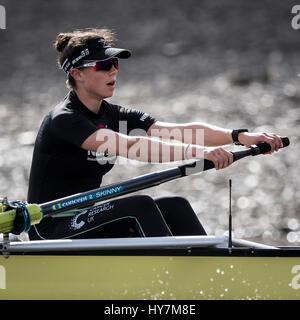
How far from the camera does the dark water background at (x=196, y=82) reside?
11.4m

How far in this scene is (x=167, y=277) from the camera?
426 centimetres

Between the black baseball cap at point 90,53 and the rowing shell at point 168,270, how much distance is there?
1.10m

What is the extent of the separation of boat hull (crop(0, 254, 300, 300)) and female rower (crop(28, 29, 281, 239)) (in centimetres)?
21

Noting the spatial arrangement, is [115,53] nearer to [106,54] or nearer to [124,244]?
[106,54]

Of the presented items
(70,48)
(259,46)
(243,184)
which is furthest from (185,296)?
(259,46)

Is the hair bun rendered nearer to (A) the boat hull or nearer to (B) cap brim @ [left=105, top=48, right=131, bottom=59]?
(B) cap brim @ [left=105, top=48, right=131, bottom=59]

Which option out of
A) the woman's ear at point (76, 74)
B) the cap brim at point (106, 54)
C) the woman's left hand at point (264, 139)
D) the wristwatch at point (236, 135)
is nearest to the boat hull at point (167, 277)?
the woman's left hand at point (264, 139)

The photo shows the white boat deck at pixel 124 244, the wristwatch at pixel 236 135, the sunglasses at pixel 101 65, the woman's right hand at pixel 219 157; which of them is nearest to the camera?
the white boat deck at pixel 124 244

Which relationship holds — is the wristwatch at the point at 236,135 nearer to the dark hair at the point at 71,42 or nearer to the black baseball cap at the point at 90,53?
the black baseball cap at the point at 90,53

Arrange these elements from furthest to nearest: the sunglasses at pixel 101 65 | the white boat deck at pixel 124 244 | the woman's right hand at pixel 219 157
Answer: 1. the sunglasses at pixel 101 65
2. the woman's right hand at pixel 219 157
3. the white boat deck at pixel 124 244

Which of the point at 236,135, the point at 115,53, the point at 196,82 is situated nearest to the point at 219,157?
the point at 236,135

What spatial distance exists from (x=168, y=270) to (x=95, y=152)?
2.66 ft

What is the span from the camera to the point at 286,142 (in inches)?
189

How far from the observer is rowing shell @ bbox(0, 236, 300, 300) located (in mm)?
4238
